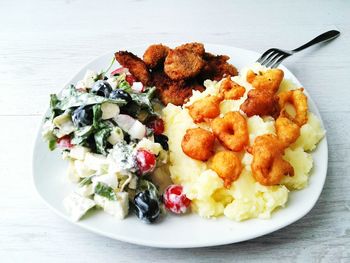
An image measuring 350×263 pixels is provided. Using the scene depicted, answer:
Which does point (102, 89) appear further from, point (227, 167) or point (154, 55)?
point (227, 167)

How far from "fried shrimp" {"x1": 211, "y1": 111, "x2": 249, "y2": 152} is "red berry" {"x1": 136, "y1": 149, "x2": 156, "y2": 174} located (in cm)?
40

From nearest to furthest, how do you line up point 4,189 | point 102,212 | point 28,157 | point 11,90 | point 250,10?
point 102,212
point 4,189
point 28,157
point 11,90
point 250,10

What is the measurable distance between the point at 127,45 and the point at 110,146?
1.64 m

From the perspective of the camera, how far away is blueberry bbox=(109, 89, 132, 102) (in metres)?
2.82

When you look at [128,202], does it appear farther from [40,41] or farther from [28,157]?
[40,41]

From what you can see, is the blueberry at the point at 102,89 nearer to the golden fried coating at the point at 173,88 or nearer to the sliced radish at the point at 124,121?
the sliced radish at the point at 124,121

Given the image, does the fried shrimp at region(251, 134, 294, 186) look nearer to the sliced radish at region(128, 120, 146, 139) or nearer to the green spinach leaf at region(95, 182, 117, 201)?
the sliced radish at region(128, 120, 146, 139)

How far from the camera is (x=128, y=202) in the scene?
101 inches

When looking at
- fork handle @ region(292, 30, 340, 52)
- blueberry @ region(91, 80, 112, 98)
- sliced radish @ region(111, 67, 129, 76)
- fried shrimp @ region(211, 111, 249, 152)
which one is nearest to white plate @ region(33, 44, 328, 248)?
fried shrimp @ region(211, 111, 249, 152)

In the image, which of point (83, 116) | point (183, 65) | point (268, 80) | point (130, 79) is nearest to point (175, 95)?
point (183, 65)

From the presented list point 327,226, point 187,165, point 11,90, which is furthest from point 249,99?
point 11,90

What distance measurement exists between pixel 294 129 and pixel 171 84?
97cm

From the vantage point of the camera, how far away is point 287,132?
106 inches

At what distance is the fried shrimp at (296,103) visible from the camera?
9.50 feet
